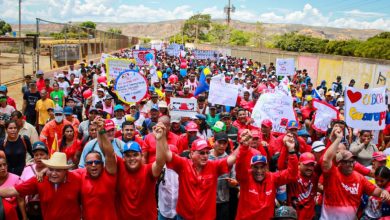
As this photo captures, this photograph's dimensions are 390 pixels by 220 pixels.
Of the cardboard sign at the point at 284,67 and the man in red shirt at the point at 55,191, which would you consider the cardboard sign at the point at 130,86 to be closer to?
the man in red shirt at the point at 55,191

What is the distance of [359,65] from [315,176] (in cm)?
1564

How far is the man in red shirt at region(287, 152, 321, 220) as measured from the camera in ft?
14.4

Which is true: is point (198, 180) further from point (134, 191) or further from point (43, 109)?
point (43, 109)

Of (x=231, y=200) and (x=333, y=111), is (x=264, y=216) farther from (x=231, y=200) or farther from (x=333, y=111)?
(x=333, y=111)

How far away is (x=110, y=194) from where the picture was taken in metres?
3.87

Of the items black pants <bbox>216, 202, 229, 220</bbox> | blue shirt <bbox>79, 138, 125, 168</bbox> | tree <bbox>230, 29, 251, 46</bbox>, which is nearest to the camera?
black pants <bbox>216, 202, 229, 220</bbox>

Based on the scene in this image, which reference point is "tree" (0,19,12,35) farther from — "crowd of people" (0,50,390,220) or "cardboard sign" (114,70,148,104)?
"crowd of people" (0,50,390,220)

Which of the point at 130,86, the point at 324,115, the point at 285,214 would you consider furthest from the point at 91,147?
the point at 324,115

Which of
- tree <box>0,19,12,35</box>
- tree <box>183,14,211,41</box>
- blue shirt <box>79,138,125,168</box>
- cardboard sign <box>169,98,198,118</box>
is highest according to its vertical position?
tree <box>183,14,211,41</box>

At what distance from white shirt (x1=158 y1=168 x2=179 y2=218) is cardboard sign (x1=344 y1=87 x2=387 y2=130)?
300 centimetres

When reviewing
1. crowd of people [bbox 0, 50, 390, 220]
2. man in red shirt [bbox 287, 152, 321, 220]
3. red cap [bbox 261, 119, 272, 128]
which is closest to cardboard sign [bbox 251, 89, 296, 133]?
red cap [bbox 261, 119, 272, 128]

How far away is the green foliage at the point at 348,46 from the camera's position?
1983 cm

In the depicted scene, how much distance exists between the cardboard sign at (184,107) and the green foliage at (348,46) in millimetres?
15144

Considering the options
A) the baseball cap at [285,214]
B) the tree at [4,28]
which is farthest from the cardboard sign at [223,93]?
the tree at [4,28]
